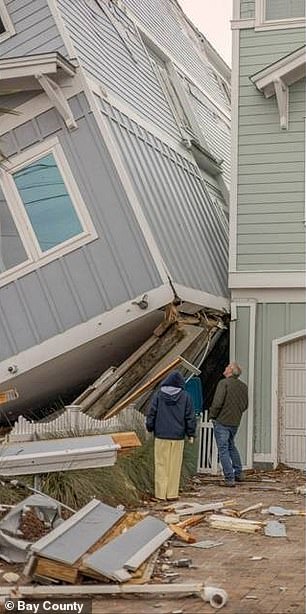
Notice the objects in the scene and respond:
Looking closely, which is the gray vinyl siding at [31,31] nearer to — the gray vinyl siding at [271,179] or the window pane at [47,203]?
the window pane at [47,203]

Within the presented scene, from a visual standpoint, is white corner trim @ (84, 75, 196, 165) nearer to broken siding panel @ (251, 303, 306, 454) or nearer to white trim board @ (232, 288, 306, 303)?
white trim board @ (232, 288, 306, 303)

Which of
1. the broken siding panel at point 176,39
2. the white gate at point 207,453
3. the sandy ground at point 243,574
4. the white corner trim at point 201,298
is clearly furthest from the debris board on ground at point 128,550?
the broken siding panel at point 176,39

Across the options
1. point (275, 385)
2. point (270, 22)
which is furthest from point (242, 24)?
point (275, 385)

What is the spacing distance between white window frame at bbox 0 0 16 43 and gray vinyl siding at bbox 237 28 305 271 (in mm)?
3907

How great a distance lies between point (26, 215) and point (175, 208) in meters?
2.77

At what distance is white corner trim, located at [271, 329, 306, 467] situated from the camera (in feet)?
46.5

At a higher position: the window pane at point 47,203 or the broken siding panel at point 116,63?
the broken siding panel at point 116,63

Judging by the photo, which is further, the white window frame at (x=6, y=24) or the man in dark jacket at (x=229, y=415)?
the white window frame at (x=6, y=24)

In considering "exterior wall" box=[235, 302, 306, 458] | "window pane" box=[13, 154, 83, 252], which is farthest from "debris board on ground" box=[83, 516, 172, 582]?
"exterior wall" box=[235, 302, 306, 458]

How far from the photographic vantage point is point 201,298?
1341cm

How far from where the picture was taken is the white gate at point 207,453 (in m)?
A: 14.0

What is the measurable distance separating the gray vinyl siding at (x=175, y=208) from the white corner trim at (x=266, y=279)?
371 millimetres

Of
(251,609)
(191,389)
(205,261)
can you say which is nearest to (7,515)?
(251,609)

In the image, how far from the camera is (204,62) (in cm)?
2703
